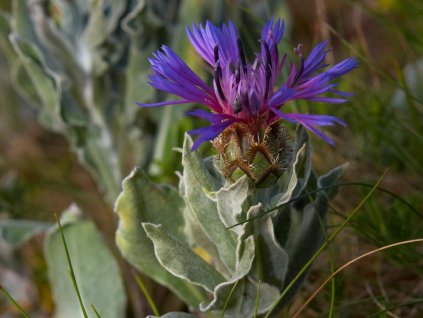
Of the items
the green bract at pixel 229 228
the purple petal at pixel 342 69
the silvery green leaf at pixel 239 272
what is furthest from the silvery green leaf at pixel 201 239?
the purple petal at pixel 342 69

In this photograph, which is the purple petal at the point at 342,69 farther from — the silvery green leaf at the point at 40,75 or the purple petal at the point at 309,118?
the silvery green leaf at the point at 40,75

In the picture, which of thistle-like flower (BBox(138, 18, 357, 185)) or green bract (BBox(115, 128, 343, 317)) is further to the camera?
green bract (BBox(115, 128, 343, 317))

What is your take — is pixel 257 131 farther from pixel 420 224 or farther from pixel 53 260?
pixel 53 260

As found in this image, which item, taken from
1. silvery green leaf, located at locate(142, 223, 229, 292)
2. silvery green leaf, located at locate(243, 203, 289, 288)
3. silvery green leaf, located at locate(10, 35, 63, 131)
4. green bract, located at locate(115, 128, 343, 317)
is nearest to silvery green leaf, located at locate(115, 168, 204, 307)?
green bract, located at locate(115, 128, 343, 317)

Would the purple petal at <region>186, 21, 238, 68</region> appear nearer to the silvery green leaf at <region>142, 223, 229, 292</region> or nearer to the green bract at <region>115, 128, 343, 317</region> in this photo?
the green bract at <region>115, 128, 343, 317</region>

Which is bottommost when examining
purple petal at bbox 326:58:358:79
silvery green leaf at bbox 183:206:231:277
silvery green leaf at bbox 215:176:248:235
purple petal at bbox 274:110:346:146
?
silvery green leaf at bbox 183:206:231:277

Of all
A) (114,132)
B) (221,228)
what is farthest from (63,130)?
(221,228)
